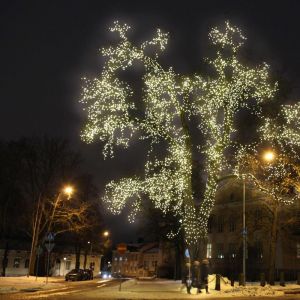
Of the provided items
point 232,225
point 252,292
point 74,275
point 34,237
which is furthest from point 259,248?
point 252,292

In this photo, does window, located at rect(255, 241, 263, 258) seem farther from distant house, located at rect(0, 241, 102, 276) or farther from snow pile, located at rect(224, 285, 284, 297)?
snow pile, located at rect(224, 285, 284, 297)

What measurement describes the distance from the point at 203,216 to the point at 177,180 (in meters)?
2.88

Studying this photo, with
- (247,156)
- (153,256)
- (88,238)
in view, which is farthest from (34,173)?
(153,256)

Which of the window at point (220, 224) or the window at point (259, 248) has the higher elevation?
the window at point (220, 224)

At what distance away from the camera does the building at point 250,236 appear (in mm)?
47625

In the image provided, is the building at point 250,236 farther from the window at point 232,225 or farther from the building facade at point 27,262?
the building facade at point 27,262

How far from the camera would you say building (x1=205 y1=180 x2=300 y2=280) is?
156ft

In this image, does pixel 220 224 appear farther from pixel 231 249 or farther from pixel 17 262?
pixel 17 262

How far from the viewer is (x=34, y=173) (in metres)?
51.6

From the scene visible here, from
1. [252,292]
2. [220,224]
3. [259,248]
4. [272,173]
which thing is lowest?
[252,292]

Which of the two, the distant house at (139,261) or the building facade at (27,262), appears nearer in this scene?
the building facade at (27,262)

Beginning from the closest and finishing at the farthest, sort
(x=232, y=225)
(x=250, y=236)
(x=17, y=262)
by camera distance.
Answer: (x=250, y=236) < (x=232, y=225) < (x=17, y=262)

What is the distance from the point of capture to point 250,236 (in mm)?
54125

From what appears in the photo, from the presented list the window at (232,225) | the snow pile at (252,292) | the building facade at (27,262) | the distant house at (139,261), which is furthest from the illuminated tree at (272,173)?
the distant house at (139,261)
